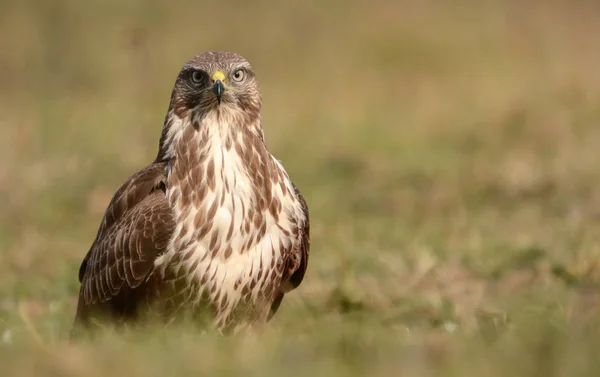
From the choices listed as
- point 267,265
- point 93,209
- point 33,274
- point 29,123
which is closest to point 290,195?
point 267,265

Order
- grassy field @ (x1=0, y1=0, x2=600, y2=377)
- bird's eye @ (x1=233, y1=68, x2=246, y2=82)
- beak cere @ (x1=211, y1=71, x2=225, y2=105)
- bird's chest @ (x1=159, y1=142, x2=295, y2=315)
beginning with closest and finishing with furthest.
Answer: grassy field @ (x1=0, y1=0, x2=600, y2=377) → bird's chest @ (x1=159, y1=142, x2=295, y2=315) → beak cere @ (x1=211, y1=71, x2=225, y2=105) → bird's eye @ (x1=233, y1=68, x2=246, y2=82)

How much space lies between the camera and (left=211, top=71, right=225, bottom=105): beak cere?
5.02 m

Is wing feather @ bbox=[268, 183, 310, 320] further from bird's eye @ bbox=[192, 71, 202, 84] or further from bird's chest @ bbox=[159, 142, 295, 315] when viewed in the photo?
bird's eye @ bbox=[192, 71, 202, 84]

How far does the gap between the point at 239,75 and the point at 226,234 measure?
839 mm

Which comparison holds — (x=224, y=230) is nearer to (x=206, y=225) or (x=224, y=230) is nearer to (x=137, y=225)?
(x=206, y=225)

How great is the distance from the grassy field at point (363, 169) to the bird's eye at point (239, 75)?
1073mm

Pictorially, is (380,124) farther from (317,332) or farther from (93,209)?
(317,332)

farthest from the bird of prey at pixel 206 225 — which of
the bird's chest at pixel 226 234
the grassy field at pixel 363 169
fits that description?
the grassy field at pixel 363 169

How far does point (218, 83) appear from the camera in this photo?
505 centimetres

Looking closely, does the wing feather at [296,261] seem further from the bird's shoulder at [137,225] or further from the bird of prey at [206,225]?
the bird's shoulder at [137,225]

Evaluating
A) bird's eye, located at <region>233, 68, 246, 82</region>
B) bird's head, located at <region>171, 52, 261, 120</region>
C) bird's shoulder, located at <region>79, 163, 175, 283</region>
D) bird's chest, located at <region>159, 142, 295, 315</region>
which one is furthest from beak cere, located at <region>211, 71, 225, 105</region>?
bird's shoulder, located at <region>79, 163, 175, 283</region>

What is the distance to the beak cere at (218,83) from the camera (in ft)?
16.5

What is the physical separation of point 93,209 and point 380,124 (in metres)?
3.79

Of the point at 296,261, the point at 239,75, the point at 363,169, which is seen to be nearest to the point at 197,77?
the point at 239,75
